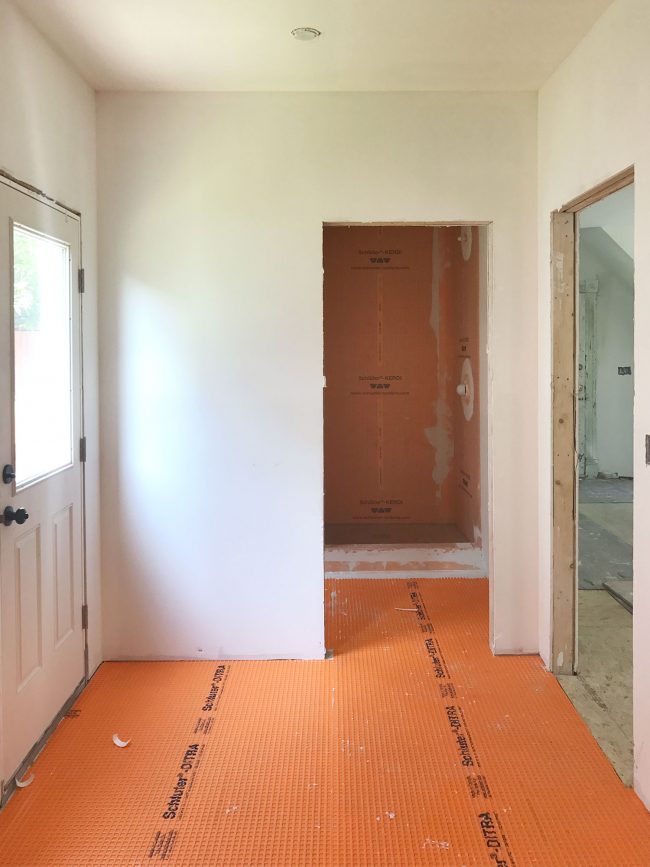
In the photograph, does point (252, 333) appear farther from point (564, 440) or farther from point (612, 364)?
point (612, 364)

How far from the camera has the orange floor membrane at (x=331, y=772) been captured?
2.37 metres

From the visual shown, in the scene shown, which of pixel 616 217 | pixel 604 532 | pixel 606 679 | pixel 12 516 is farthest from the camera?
pixel 616 217

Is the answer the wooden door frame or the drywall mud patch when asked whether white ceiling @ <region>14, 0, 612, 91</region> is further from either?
the drywall mud patch

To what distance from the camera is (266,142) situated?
12.1 ft

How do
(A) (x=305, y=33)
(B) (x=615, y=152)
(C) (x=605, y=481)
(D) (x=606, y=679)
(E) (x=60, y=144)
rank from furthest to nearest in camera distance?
(C) (x=605, y=481) → (D) (x=606, y=679) → (E) (x=60, y=144) → (A) (x=305, y=33) → (B) (x=615, y=152)

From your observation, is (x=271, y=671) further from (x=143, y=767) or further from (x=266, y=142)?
(x=266, y=142)

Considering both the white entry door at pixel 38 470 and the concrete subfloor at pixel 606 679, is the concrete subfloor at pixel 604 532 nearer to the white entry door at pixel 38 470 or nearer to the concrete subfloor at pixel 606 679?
the concrete subfloor at pixel 606 679

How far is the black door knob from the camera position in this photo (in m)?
2.65

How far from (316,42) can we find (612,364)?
631cm

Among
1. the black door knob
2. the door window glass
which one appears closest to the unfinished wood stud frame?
the door window glass

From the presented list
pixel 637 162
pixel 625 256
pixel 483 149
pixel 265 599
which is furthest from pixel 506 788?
pixel 625 256

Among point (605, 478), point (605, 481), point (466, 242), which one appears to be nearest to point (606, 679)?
point (466, 242)

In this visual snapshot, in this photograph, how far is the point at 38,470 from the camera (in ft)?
9.98

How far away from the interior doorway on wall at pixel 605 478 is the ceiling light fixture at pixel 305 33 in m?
1.32
